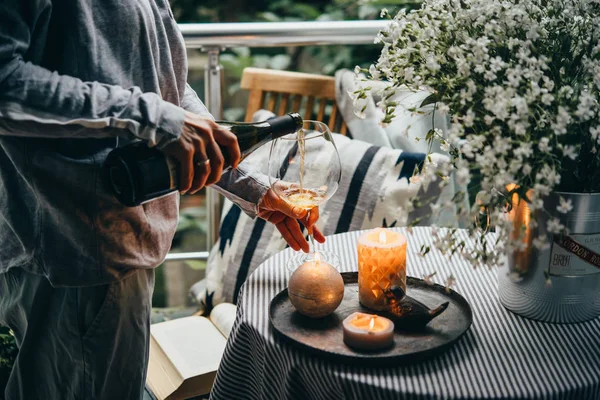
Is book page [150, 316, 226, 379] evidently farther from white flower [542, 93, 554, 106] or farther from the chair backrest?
white flower [542, 93, 554, 106]

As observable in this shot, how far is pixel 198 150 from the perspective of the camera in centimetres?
95

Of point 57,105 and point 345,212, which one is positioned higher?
point 57,105

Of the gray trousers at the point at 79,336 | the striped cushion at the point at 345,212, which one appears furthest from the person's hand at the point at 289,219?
the striped cushion at the point at 345,212

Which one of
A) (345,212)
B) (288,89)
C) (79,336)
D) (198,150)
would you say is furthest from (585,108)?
(288,89)

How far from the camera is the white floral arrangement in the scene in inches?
34.1

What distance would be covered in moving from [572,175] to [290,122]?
1.49 ft

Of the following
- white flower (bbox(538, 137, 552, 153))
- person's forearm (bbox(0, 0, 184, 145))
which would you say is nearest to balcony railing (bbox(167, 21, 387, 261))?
person's forearm (bbox(0, 0, 184, 145))

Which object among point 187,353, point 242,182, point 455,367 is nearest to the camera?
point 455,367

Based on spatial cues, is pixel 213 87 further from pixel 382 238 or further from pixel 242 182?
pixel 382 238

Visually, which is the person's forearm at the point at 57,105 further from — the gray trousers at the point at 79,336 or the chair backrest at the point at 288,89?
the chair backrest at the point at 288,89

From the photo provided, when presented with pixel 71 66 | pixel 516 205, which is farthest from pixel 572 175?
pixel 71 66

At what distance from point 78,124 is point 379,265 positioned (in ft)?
1.67

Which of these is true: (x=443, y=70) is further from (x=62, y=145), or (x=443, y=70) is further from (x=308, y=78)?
(x=308, y=78)

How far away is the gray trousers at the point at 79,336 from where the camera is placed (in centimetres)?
110
